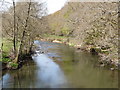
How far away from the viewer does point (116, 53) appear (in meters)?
13.6

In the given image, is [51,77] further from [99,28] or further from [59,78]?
[99,28]

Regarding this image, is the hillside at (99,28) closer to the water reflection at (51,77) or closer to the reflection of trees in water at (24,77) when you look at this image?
the water reflection at (51,77)

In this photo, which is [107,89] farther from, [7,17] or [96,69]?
[7,17]

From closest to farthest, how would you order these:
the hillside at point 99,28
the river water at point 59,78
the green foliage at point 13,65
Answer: the river water at point 59,78 → the hillside at point 99,28 → the green foliage at point 13,65

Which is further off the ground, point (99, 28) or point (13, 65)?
point (99, 28)

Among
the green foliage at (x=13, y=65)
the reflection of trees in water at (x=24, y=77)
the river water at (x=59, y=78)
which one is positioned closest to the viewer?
the river water at (x=59, y=78)

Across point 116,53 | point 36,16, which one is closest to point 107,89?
point 116,53

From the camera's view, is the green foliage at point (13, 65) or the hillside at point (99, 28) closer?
the hillside at point (99, 28)

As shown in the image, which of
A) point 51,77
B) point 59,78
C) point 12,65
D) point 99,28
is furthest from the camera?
point 99,28

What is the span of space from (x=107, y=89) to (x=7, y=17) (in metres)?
16.0

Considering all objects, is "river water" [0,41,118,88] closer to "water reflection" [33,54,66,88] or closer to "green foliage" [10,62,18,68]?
"water reflection" [33,54,66,88]

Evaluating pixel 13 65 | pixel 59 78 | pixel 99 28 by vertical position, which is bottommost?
pixel 59 78

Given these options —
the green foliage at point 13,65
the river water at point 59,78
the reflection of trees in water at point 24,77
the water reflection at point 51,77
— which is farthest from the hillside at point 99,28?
the green foliage at point 13,65

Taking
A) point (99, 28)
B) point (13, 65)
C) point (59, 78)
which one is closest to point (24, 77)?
point (13, 65)
